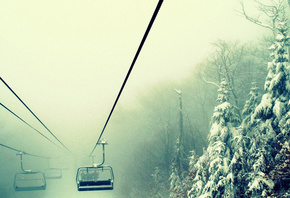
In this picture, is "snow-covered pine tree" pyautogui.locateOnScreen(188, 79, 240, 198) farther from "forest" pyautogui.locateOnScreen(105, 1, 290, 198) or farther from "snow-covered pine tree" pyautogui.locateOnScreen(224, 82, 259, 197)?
"snow-covered pine tree" pyautogui.locateOnScreen(224, 82, 259, 197)

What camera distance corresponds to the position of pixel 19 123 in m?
82.6

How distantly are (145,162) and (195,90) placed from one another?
14404mm

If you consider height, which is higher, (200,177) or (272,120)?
(272,120)

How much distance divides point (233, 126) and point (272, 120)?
7.66ft

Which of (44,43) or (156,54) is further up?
(156,54)

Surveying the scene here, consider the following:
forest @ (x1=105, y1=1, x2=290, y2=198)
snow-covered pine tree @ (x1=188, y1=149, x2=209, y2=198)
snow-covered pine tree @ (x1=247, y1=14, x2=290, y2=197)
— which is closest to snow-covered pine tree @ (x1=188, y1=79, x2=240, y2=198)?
forest @ (x1=105, y1=1, x2=290, y2=198)

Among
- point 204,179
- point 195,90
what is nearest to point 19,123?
point 195,90

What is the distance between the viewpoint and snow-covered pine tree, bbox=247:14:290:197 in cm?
1143

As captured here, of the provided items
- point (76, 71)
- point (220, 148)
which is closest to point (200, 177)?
point (220, 148)

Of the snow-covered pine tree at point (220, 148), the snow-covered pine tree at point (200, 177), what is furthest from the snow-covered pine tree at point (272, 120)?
the snow-covered pine tree at point (200, 177)

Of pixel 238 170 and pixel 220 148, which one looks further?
pixel 220 148

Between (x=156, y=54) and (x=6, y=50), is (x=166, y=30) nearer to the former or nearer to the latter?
(x=156, y=54)

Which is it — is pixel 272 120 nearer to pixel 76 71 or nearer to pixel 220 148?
pixel 220 148

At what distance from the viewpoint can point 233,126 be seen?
48.7 ft
